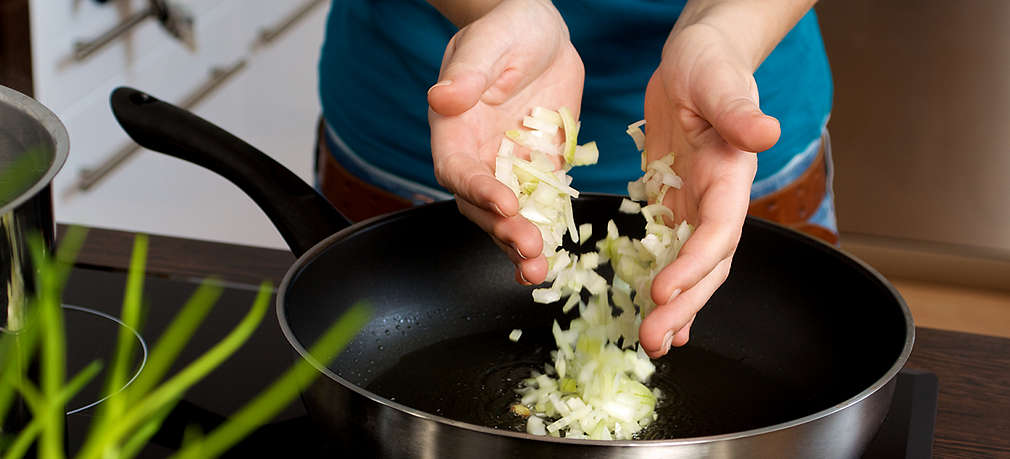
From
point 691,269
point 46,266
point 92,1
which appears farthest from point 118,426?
point 92,1

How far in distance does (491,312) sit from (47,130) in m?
0.49

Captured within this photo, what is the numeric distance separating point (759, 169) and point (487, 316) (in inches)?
16.3

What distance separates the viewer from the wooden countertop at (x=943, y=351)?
28.0 inches

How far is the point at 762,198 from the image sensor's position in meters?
1.14

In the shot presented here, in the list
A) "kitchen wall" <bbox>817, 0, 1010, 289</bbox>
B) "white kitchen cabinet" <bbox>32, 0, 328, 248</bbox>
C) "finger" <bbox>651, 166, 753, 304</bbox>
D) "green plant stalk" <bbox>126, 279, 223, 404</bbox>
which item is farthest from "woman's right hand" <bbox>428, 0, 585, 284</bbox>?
"kitchen wall" <bbox>817, 0, 1010, 289</bbox>

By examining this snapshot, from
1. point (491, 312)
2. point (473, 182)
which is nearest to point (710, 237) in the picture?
point (473, 182)

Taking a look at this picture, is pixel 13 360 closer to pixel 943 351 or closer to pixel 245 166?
pixel 245 166

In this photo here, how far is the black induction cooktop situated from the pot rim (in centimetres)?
21

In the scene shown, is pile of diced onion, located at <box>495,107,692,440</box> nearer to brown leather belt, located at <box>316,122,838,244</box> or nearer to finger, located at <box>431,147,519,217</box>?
finger, located at <box>431,147,519,217</box>

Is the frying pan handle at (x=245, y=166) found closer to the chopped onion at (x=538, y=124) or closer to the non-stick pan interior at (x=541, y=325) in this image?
the non-stick pan interior at (x=541, y=325)

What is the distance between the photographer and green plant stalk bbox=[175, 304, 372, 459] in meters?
0.55

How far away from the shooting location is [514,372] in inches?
30.7

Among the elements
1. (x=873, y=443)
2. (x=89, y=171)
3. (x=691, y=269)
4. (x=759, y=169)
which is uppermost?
(x=691, y=269)

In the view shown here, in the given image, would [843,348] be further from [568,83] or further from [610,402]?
[568,83]
